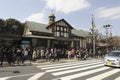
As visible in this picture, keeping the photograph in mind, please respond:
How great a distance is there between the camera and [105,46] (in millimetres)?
52812

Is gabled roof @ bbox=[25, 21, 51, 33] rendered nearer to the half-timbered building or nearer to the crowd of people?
the half-timbered building

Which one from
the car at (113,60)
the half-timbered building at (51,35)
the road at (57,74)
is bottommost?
the road at (57,74)

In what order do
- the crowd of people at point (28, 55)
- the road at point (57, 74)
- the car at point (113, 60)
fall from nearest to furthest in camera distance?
the road at point (57, 74), the car at point (113, 60), the crowd of people at point (28, 55)

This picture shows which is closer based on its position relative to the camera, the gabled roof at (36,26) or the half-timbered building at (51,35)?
the half-timbered building at (51,35)

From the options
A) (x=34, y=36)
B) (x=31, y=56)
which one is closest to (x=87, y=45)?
(x=34, y=36)

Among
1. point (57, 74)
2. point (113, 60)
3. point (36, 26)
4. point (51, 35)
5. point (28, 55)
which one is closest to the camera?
point (57, 74)

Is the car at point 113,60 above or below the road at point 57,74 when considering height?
above

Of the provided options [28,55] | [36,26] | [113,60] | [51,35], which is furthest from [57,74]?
[36,26]

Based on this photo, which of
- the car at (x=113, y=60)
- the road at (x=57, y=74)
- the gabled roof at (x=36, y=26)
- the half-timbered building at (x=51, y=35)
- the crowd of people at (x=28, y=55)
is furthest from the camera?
the gabled roof at (x=36, y=26)

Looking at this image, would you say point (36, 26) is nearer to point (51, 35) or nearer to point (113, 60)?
point (51, 35)

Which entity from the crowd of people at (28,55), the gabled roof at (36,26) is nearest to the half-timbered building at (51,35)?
the gabled roof at (36,26)

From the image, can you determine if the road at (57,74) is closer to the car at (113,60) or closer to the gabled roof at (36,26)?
the car at (113,60)

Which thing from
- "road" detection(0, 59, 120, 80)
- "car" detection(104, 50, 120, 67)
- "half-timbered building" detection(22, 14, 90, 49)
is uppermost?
"half-timbered building" detection(22, 14, 90, 49)

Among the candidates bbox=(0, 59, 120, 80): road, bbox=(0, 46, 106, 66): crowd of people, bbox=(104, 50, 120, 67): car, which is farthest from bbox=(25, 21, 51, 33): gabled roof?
bbox=(0, 59, 120, 80): road
